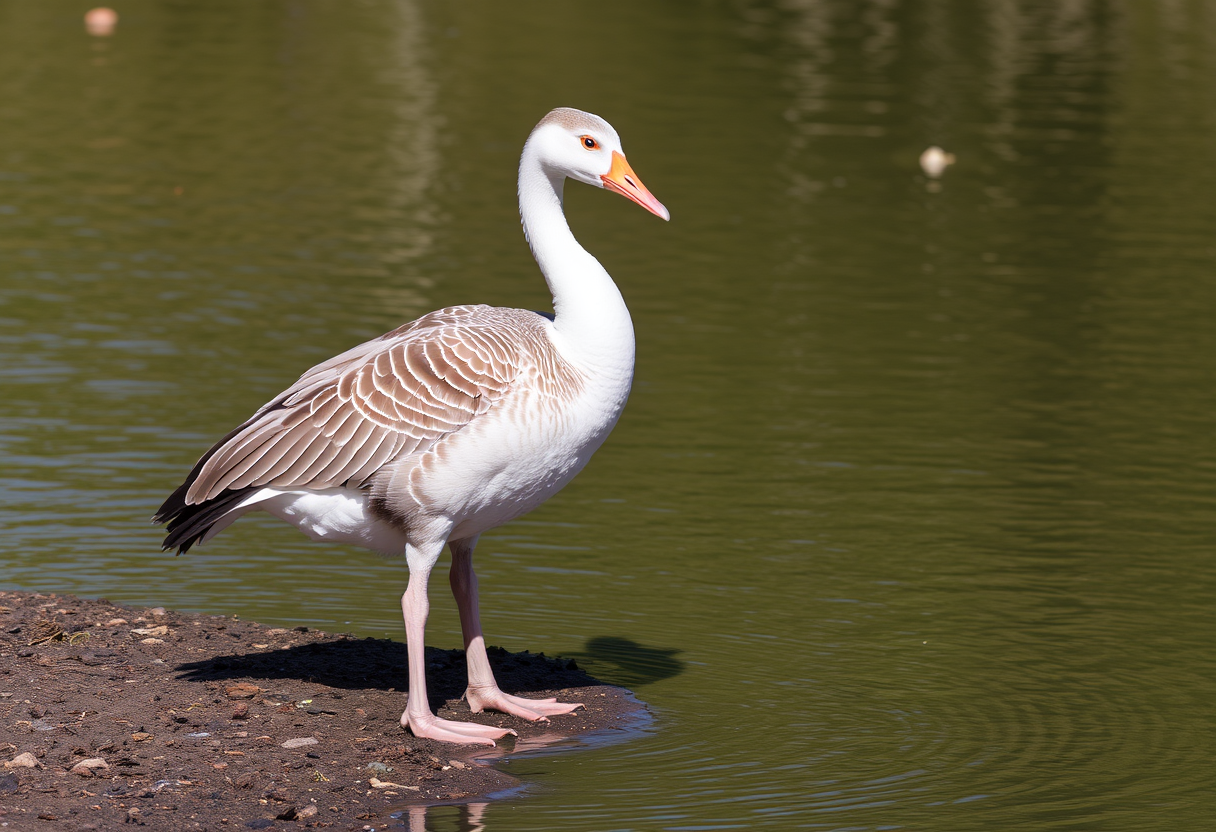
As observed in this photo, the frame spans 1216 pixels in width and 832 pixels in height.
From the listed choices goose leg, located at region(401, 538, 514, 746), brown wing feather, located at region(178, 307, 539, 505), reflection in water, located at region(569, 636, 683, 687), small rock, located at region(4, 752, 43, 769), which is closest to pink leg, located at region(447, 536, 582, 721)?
goose leg, located at region(401, 538, 514, 746)

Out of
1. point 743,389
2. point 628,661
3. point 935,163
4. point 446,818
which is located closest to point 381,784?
point 446,818

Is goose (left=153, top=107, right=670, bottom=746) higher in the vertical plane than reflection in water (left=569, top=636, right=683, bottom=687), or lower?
higher

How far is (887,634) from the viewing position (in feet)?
37.6

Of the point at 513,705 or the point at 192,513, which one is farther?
the point at 513,705

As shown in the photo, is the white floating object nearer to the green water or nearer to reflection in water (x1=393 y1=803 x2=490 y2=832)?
the green water

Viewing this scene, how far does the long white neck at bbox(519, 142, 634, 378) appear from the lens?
928cm

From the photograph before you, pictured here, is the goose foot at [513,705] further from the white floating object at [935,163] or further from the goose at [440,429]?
the white floating object at [935,163]

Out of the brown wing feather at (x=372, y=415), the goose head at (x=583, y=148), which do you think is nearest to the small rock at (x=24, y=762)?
the brown wing feather at (x=372, y=415)

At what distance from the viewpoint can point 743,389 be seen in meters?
17.4

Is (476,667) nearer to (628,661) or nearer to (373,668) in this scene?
(373,668)

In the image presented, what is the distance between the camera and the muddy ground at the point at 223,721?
803cm

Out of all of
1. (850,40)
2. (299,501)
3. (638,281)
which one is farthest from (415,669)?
(850,40)

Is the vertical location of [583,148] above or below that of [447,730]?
above

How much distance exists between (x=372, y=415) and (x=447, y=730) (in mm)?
1811
